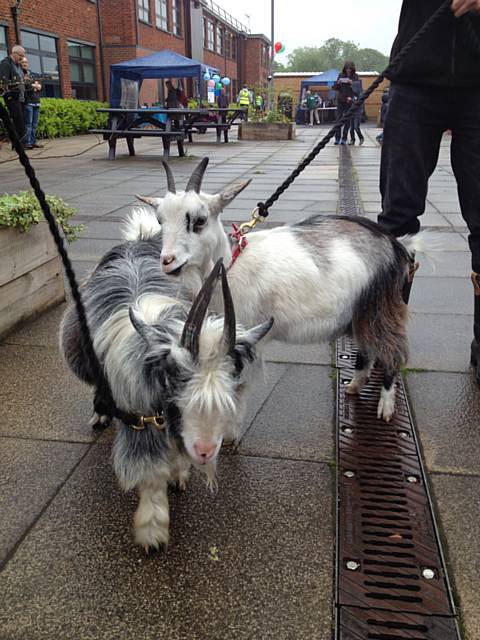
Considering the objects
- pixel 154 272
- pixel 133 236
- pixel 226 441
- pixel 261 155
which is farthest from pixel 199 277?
pixel 261 155

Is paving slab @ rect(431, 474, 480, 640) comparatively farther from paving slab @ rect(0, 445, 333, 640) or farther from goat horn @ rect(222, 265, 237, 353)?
goat horn @ rect(222, 265, 237, 353)

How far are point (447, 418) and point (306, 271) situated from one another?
1.09m

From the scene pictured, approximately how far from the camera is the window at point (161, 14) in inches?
1209

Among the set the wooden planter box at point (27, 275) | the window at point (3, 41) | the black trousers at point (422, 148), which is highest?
the window at point (3, 41)

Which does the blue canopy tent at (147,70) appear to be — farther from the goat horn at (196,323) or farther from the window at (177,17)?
the window at (177,17)

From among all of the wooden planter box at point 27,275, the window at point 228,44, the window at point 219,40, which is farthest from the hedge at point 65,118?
the window at point 228,44

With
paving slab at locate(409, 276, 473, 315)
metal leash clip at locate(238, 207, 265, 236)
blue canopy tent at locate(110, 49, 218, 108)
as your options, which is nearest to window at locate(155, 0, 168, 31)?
blue canopy tent at locate(110, 49, 218, 108)

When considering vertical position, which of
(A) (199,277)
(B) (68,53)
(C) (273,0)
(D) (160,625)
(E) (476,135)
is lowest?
(D) (160,625)

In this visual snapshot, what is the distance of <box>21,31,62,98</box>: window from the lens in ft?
63.5

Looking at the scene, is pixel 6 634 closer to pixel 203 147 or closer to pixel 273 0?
pixel 203 147

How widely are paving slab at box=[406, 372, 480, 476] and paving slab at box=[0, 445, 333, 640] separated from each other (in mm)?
572

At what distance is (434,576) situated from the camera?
192 centimetres

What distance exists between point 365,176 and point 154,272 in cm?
966

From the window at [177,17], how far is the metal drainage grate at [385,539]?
36393 millimetres
